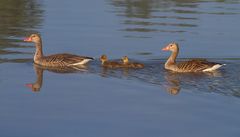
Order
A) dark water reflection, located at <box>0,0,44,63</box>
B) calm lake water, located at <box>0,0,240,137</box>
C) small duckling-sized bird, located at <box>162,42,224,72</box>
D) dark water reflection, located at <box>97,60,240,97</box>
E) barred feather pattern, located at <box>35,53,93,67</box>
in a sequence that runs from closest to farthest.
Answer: calm lake water, located at <box>0,0,240,137</box>
dark water reflection, located at <box>97,60,240,97</box>
small duckling-sized bird, located at <box>162,42,224,72</box>
barred feather pattern, located at <box>35,53,93,67</box>
dark water reflection, located at <box>0,0,44,63</box>

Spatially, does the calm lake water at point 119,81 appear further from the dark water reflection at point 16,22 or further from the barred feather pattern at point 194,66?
the barred feather pattern at point 194,66

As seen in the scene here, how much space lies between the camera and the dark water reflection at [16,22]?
19.7 m

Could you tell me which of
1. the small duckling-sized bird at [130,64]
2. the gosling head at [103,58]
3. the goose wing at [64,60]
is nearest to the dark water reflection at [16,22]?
the goose wing at [64,60]

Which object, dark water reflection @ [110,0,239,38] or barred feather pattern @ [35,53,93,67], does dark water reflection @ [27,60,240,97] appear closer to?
barred feather pattern @ [35,53,93,67]

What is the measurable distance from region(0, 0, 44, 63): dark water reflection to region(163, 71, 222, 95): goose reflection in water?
416 cm

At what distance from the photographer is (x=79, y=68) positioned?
17250 millimetres

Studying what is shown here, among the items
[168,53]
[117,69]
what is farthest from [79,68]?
[168,53]

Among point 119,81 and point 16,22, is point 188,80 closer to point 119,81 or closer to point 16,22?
point 119,81

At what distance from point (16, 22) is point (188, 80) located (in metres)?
11.0

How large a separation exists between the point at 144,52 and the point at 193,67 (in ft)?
Result: 9.23

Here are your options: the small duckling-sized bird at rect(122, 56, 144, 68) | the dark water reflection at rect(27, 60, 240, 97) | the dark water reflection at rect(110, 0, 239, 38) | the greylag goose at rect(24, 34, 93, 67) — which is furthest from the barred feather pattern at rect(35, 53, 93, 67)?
the dark water reflection at rect(110, 0, 239, 38)

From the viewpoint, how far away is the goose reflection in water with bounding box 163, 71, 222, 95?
14.9 meters

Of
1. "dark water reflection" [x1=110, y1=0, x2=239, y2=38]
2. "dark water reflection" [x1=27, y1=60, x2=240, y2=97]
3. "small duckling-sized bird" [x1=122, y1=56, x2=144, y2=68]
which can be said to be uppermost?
"small duckling-sized bird" [x1=122, y1=56, x2=144, y2=68]

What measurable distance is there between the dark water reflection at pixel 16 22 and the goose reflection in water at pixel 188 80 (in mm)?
4157
